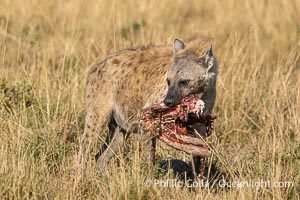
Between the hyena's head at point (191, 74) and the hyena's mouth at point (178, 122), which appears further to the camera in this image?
the hyena's head at point (191, 74)

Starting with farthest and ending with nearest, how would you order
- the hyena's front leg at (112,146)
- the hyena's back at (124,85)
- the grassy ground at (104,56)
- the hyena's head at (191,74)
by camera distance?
the hyena's front leg at (112,146) < the hyena's back at (124,85) < the hyena's head at (191,74) < the grassy ground at (104,56)

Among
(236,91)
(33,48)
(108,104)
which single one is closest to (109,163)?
(108,104)

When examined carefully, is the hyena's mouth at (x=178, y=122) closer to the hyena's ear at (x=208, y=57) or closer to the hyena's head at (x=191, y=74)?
the hyena's head at (x=191, y=74)

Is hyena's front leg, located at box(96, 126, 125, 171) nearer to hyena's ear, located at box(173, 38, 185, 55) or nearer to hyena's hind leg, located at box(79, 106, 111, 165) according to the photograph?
hyena's hind leg, located at box(79, 106, 111, 165)

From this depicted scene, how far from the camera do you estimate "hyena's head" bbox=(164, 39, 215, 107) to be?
6.17 metres

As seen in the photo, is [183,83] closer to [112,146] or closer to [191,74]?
[191,74]

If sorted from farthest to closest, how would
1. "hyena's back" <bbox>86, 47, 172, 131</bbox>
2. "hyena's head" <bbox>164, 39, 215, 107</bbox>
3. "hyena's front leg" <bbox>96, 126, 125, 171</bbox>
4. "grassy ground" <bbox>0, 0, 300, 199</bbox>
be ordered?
1. "hyena's front leg" <bbox>96, 126, 125, 171</bbox>
2. "hyena's back" <bbox>86, 47, 172, 131</bbox>
3. "hyena's head" <bbox>164, 39, 215, 107</bbox>
4. "grassy ground" <bbox>0, 0, 300, 199</bbox>

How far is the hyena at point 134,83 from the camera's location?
20.5 feet

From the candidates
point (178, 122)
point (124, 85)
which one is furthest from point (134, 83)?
point (178, 122)

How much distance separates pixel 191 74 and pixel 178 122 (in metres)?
0.63

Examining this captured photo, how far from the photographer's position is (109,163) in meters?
6.73

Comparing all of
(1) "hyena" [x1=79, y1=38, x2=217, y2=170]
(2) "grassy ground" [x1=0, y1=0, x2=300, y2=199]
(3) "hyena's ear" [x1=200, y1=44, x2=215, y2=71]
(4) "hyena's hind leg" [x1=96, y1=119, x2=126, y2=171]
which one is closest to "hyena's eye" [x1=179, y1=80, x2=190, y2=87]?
(1) "hyena" [x1=79, y1=38, x2=217, y2=170]

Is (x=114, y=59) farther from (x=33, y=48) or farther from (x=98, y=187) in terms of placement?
(x=33, y=48)

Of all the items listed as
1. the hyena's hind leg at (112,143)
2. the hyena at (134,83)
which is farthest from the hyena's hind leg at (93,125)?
the hyena's hind leg at (112,143)
